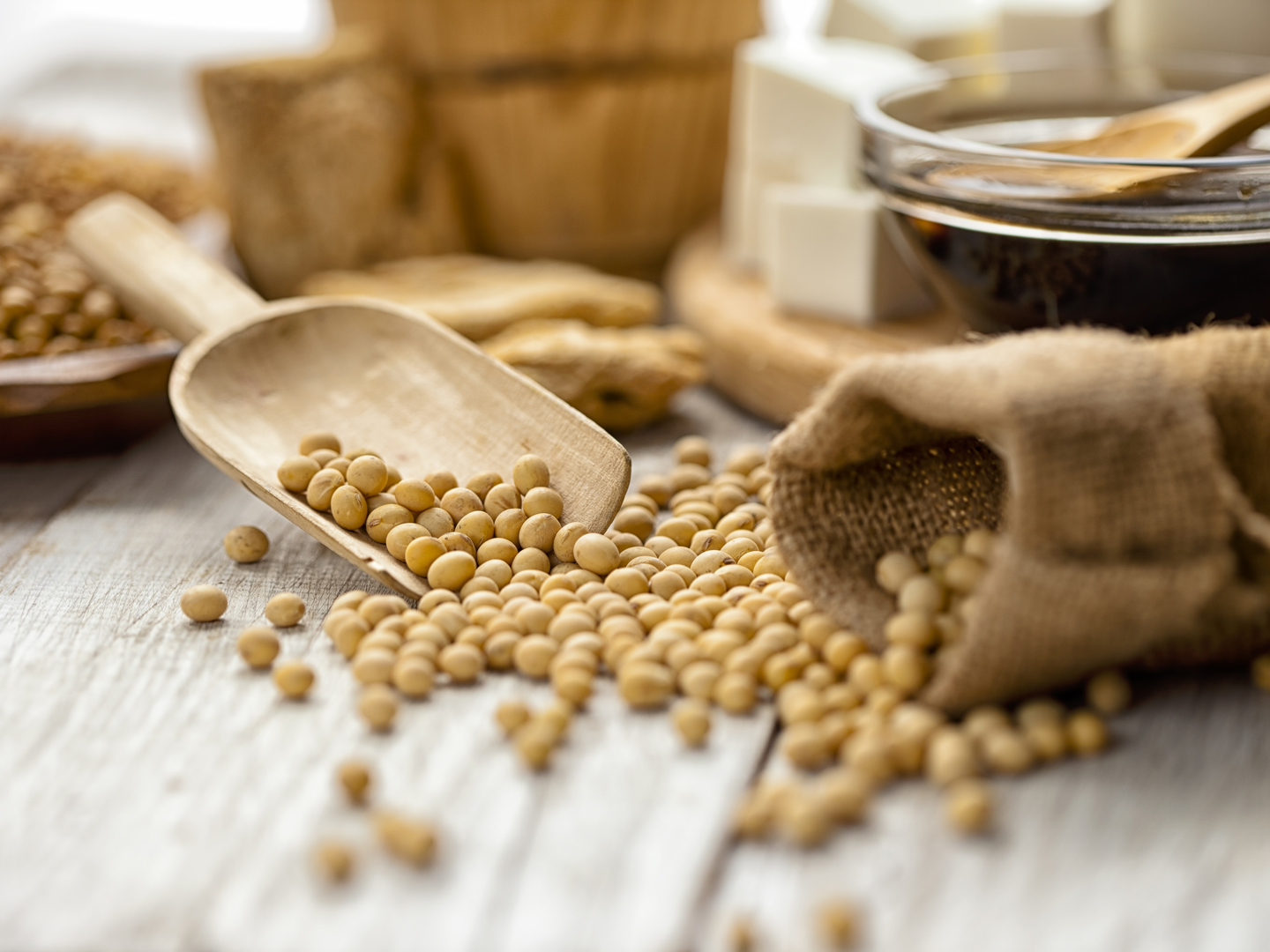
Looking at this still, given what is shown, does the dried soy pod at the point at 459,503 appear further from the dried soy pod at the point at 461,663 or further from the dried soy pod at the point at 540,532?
the dried soy pod at the point at 461,663

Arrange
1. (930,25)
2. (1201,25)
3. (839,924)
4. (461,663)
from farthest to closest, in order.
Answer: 1. (930,25)
2. (1201,25)
3. (461,663)
4. (839,924)

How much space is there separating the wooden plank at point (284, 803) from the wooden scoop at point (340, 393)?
0.50ft

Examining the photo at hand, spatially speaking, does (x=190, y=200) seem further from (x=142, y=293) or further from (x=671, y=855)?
(x=671, y=855)

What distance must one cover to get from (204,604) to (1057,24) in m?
1.10

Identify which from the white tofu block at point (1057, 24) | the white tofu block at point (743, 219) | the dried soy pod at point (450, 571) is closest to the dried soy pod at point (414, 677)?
the dried soy pod at point (450, 571)

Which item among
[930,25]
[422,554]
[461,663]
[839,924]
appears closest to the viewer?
[839,924]

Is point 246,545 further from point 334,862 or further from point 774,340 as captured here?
point 774,340

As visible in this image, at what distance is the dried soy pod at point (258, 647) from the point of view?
82 centimetres

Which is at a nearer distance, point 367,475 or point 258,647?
point 258,647

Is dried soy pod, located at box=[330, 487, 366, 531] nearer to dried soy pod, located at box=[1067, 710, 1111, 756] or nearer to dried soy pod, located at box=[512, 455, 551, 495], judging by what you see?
dried soy pod, located at box=[512, 455, 551, 495]

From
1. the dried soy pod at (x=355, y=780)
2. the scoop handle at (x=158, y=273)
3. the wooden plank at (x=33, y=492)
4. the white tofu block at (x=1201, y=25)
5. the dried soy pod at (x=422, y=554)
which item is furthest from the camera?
the white tofu block at (x=1201, y=25)

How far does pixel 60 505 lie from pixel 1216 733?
953mm

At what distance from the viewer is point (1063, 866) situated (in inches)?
24.9

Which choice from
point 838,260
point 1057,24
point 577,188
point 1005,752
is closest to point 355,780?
point 1005,752
